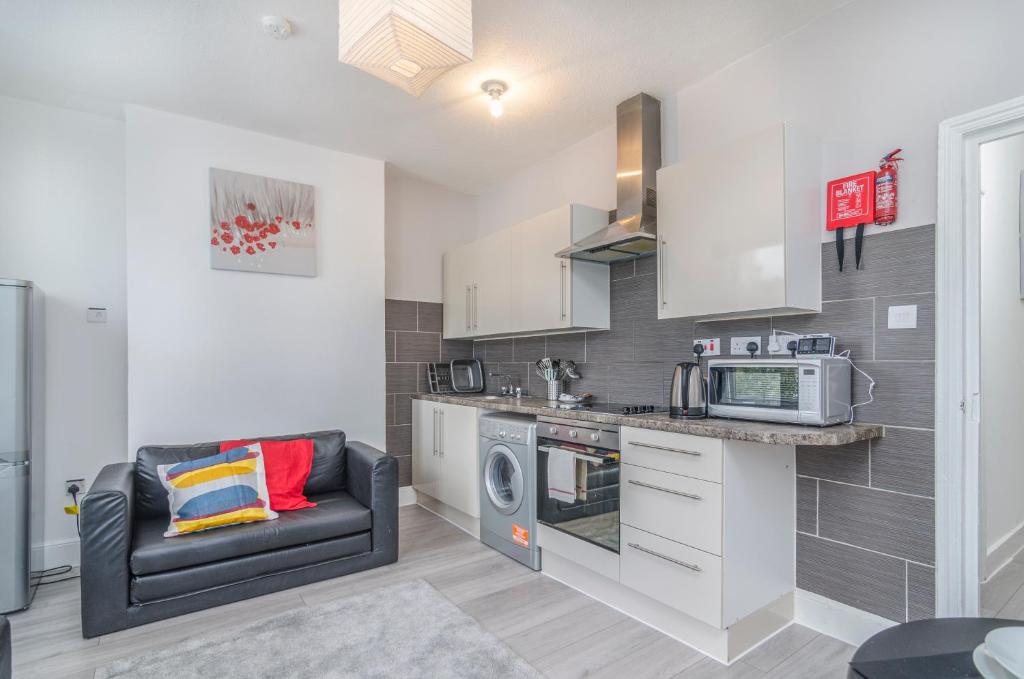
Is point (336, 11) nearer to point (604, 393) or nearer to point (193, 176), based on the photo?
point (193, 176)

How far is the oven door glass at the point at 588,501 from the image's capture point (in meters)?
2.46

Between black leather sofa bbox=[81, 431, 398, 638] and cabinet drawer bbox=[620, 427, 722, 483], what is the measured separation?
1447mm

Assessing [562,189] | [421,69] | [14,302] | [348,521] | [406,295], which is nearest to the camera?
[421,69]

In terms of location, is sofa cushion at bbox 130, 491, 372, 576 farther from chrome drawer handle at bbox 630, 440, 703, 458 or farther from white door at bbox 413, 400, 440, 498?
chrome drawer handle at bbox 630, 440, 703, 458

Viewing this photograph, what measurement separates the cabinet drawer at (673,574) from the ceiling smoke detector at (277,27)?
278 centimetres

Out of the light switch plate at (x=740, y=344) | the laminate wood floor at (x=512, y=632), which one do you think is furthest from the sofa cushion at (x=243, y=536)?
the light switch plate at (x=740, y=344)

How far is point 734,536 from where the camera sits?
2043 millimetres

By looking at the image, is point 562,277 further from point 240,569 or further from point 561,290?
point 240,569

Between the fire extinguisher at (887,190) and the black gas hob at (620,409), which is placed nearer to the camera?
the fire extinguisher at (887,190)

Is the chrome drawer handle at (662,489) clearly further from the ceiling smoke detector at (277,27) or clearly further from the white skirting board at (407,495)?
the ceiling smoke detector at (277,27)

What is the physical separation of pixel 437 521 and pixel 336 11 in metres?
3.24

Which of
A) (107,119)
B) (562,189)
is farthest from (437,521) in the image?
(107,119)

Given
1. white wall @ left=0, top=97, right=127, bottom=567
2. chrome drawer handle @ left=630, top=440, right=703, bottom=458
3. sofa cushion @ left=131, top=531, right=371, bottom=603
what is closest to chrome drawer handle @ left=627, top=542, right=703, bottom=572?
chrome drawer handle @ left=630, top=440, right=703, bottom=458

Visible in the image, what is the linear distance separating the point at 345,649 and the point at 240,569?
798 mm
